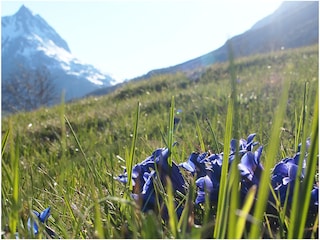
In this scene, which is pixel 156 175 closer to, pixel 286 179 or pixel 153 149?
pixel 286 179

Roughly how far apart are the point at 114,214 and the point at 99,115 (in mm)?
5374

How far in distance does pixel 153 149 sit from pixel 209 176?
1128mm

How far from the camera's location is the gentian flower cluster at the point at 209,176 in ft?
3.78

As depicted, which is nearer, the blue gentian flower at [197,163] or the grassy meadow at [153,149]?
the grassy meadow at [153,149]

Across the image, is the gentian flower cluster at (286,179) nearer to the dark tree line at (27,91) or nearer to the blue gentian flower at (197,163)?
the blue gentian flower at (197,163)

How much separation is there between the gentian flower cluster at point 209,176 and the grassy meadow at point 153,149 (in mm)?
40

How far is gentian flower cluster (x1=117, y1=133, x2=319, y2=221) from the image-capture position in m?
1.15

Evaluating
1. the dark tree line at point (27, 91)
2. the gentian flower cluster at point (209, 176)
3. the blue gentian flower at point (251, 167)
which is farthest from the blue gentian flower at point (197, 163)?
the dark tree line at point (27, 91)

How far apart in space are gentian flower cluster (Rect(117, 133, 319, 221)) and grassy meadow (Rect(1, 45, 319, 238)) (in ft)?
0.13

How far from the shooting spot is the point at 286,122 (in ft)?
13.3

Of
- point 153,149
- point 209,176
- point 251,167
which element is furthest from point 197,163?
point 153,149

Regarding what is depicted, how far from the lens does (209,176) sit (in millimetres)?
1251

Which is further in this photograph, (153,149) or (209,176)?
(153,149)

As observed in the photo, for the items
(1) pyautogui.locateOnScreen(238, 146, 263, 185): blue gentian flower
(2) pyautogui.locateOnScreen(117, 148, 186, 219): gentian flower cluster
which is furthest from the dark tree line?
(1) pyautogui.locateOnScreen(238, 146, 263, 185): blue gentian flower
